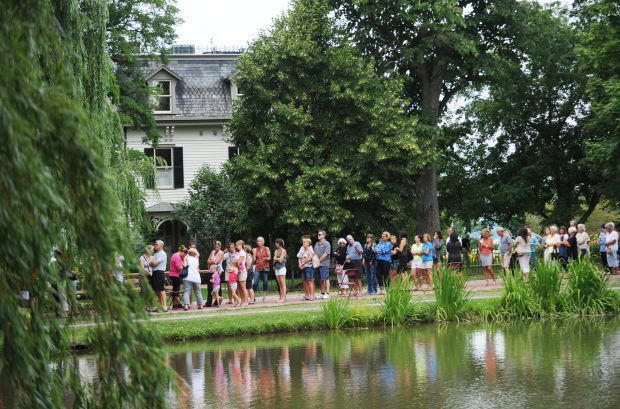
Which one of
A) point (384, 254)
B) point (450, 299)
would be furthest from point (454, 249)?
point (450, 299)

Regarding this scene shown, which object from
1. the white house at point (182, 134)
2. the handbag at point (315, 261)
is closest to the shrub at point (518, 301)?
the handbag at point (315, 261)

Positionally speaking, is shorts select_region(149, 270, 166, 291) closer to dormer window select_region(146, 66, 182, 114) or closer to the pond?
the pond

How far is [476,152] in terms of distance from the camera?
43.9 m

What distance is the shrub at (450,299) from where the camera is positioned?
682 inches

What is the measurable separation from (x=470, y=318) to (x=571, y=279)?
2.37 m

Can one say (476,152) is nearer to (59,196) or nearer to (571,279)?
(571,279)

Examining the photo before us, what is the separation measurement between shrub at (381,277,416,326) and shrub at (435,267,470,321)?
625 millimetres

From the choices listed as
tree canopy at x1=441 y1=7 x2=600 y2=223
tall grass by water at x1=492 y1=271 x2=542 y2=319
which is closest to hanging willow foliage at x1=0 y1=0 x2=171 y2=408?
tall grass by water at x1=492 y1=271 x2=542 y2=319

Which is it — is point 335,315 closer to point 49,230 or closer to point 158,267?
point 158,267

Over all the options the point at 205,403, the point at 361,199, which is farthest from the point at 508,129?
the point at 205,403

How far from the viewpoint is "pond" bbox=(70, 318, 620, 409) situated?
369 inches

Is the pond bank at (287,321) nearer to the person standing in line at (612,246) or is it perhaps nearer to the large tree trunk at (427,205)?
the person standing in line at (612,246)

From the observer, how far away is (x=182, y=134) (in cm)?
4141

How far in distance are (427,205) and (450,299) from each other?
15.7m
